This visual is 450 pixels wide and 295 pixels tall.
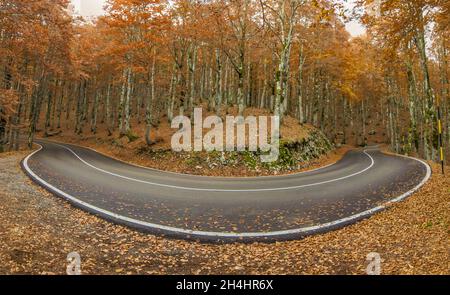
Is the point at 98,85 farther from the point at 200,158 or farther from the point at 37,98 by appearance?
the point at 200,158

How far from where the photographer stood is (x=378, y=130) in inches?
2254

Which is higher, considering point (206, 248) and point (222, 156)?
point (222, 156)

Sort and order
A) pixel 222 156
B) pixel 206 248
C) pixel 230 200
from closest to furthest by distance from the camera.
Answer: pixel 206 248 < pixel 230 200 < pixel 222 156

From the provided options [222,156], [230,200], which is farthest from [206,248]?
[222,156]

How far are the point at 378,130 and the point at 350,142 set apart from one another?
11.5 metres

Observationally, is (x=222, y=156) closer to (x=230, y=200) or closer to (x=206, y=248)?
(x=230, y=200)

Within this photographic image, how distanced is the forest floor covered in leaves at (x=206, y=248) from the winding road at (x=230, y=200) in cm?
55

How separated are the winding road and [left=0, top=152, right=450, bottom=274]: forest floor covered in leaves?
55 cm

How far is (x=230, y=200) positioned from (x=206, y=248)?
395 cm

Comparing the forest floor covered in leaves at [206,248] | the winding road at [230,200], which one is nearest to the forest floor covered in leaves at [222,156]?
the winding road at [230,200]

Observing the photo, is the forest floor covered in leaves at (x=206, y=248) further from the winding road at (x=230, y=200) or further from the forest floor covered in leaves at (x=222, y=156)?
the forest floor covered in leaves at (x=222, y=156)

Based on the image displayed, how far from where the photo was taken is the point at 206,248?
732cm

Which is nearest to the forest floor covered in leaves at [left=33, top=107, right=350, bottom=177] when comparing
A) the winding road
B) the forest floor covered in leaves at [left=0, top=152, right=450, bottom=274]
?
the winding road
